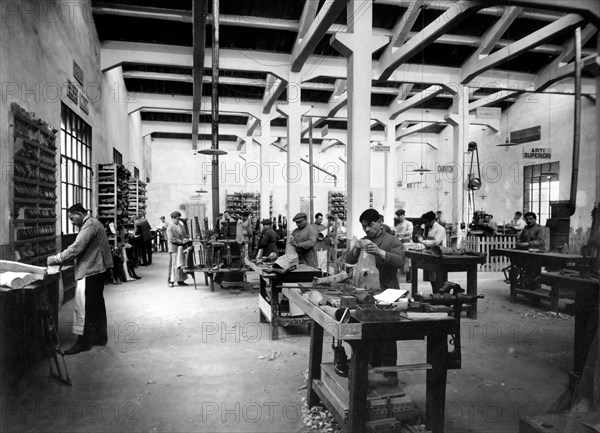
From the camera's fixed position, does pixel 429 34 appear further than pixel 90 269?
Yes

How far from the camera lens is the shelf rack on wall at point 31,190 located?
16.3 ft

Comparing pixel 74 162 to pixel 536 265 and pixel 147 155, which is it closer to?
pixel 536 265

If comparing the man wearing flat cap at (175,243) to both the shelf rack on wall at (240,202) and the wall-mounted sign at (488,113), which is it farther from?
the shelf rack on wall at (240,202)

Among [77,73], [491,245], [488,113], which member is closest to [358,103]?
[488,113]

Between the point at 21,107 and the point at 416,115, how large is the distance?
14.7 m

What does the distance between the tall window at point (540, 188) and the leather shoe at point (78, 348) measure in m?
14.5

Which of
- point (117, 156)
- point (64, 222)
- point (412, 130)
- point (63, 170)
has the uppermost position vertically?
point (412, 130)

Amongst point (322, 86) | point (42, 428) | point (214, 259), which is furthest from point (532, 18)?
point (42, 428)

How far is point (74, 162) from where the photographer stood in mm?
8594

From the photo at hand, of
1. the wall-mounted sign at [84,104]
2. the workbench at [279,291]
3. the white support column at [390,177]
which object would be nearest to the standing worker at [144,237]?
the wall-mounted sign at [84,104]

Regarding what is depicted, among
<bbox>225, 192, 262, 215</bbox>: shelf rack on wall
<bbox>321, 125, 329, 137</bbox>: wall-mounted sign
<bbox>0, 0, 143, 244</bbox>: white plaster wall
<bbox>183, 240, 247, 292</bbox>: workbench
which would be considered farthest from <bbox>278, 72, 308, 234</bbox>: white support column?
<bbox>225, 192, 262, 215</bbox>: shelf rack on wall

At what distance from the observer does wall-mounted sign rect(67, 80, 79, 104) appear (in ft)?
25.9

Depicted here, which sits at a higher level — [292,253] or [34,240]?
[34,240]

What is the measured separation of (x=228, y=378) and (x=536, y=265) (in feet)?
20.4
